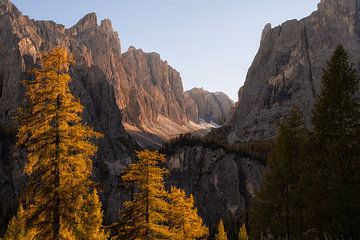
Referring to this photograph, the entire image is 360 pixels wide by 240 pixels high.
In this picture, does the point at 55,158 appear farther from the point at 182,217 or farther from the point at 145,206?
Answer: the point at 182,217

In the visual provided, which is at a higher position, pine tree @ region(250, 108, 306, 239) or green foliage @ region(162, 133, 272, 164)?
green foliage @ region(162, 133, 272, 164)

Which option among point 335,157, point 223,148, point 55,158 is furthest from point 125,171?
point 223,148

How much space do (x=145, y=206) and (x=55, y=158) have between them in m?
10.0

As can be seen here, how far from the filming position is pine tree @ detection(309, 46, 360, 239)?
20.4m

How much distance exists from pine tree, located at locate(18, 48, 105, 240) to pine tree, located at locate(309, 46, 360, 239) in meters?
12.5

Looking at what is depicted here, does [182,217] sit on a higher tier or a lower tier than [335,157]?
lower

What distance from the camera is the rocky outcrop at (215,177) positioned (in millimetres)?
156500

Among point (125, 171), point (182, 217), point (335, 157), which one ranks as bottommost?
point (182, 217)

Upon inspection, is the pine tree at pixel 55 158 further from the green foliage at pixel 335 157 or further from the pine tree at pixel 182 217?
the pine tree at pixel 182 217

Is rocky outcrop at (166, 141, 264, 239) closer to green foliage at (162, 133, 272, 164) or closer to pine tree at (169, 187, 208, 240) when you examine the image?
green foliage at (162, 133, 272, 164)

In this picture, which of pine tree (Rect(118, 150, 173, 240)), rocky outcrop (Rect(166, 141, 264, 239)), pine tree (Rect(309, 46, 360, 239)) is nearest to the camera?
pine tree (Rect(309, 46, 360, 239))

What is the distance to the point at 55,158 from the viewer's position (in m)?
17.9

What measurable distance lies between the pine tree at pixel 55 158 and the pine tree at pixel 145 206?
798 cm

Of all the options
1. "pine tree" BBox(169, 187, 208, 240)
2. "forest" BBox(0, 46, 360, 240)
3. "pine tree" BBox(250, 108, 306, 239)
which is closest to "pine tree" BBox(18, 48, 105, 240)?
"forest" BBox(0, 46, 360, 240)
